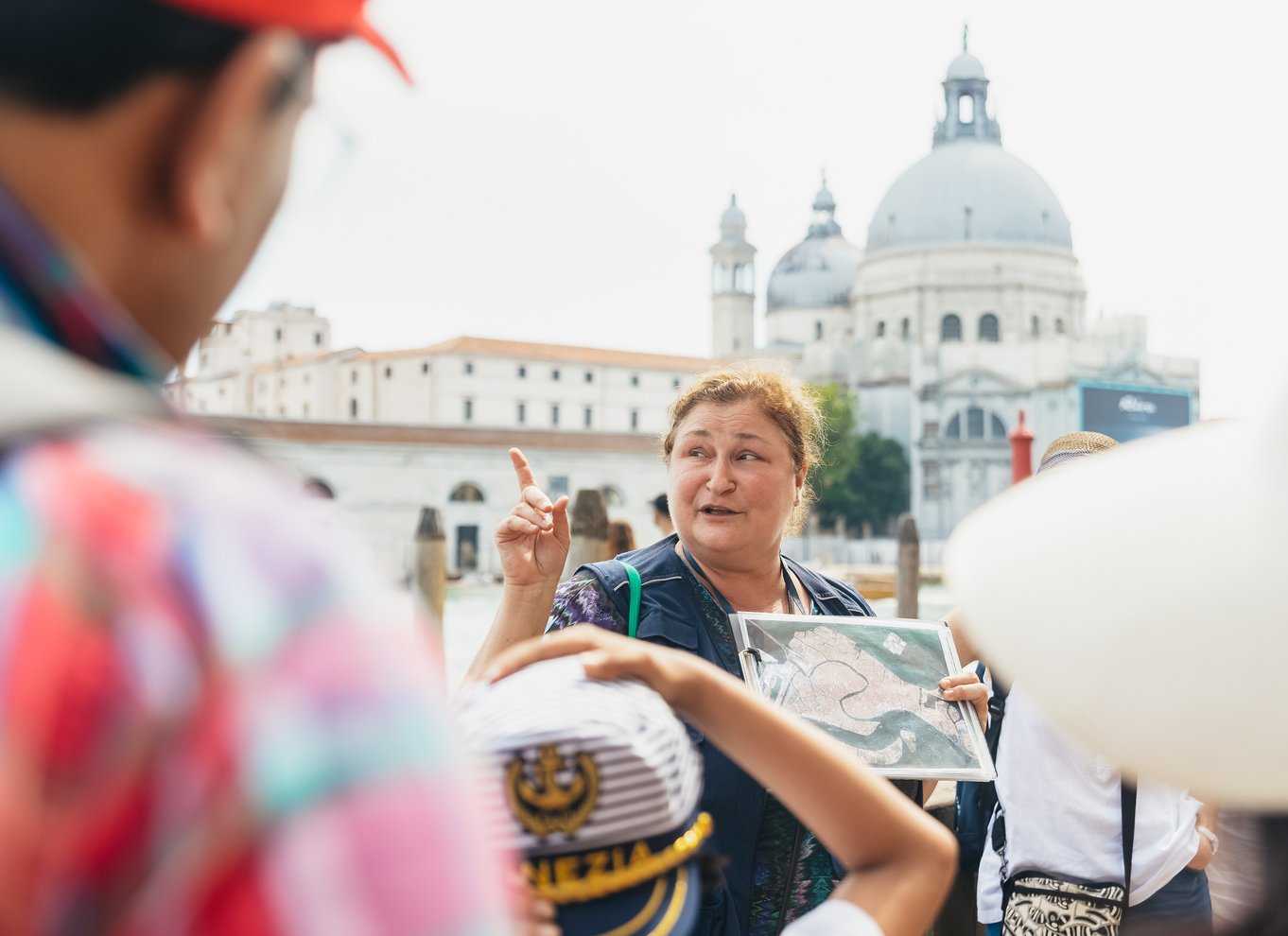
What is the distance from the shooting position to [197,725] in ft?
1.46

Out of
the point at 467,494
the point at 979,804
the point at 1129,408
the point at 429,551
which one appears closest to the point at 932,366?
the point at 1129,408

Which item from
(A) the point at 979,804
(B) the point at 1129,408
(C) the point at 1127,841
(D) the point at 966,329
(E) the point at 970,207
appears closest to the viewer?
(C) the point at 1127,841

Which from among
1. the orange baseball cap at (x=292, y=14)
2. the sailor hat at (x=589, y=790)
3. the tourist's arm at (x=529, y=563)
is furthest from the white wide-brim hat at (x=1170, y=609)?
the tourist's arm at (x=529, y=563)

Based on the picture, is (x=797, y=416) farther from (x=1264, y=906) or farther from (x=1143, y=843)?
(x=1264, y=906)

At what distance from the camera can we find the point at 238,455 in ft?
1.74

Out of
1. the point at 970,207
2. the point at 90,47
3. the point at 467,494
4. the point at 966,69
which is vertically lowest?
the point at 467,494

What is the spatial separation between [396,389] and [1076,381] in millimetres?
28672

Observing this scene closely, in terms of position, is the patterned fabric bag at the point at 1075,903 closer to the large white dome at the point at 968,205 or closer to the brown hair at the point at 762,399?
the brown hair at the point at 762,399

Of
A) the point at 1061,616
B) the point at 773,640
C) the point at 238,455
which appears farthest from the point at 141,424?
the point at 773,640

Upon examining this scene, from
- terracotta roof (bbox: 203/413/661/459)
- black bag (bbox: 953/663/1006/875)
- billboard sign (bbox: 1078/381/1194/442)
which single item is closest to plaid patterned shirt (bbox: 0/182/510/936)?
black bag (bbox: 953/663/1006/875)

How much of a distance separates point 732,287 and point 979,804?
69.7 metres

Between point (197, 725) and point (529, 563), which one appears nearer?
point (197, 725)

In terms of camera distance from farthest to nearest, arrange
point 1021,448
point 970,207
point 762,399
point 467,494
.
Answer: point 970,207 → point 467,494 → point 1021,448 → point 762,399

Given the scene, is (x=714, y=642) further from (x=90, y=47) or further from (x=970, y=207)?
(x=970, y=207)
